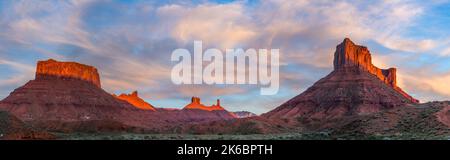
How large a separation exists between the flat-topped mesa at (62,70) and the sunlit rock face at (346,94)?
7442cm

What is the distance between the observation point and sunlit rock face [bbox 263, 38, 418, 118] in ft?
A: 391

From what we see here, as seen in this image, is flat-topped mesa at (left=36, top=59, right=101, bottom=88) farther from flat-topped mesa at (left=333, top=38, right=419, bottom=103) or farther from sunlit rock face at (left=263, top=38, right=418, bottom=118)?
flat-topped mesa at (left=333, top=38, right=419, bottom=103)

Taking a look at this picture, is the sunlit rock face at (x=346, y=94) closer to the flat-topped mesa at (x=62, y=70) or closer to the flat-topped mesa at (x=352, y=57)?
the flat-topped mesa at (x=352, y=57)

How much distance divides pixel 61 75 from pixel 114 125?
74723 millimetres

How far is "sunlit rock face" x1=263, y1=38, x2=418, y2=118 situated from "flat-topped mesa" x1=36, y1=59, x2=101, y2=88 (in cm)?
7442

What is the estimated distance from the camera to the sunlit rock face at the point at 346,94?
119062 millimetres

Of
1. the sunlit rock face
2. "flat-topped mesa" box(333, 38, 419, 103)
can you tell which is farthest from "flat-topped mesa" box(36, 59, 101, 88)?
"flat-topped mesa" box(333, 38, 419, 103)

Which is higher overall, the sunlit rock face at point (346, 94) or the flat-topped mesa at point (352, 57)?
the flat-topped mesa at point (352, 57)

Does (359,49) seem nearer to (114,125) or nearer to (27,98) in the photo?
(114,125)

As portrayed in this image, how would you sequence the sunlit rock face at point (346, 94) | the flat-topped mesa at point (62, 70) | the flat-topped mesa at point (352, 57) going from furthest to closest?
the flat-topped mesa at point (62, 70) → the flat-topped mesa at point (352, 57) → the sunlit rock face at point (346, 94)

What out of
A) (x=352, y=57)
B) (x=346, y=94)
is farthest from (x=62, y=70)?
(x=352, y=57)

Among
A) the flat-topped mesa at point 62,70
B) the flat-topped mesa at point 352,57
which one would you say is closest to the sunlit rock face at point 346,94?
the flat-topped mesa at point 352,57

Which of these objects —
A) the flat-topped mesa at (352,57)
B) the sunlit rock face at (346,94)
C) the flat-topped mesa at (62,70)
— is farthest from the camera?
the flat-topped mesa at (62,70)
